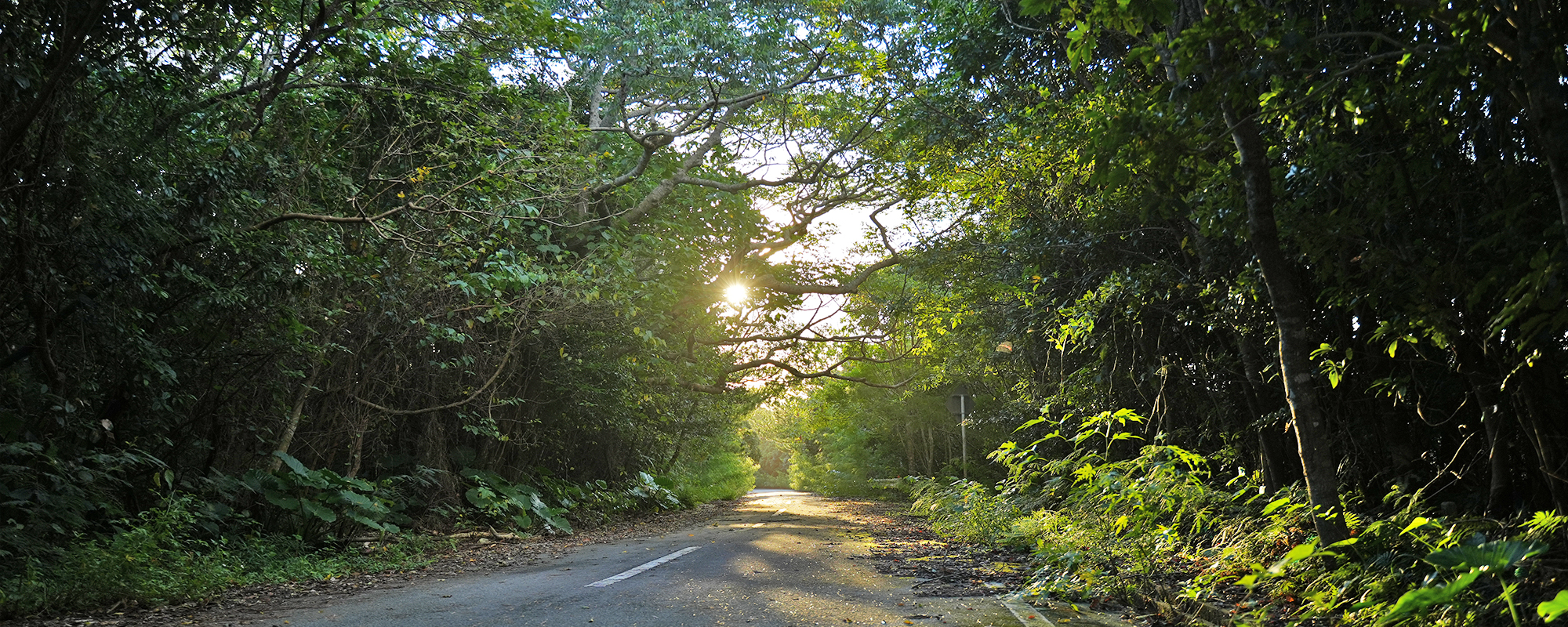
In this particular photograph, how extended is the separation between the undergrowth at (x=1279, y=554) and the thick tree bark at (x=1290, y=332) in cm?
25

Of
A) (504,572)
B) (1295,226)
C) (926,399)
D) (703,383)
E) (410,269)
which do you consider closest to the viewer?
(1295,226)

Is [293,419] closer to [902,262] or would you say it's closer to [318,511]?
[318,511]

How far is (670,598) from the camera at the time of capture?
20.5 feet

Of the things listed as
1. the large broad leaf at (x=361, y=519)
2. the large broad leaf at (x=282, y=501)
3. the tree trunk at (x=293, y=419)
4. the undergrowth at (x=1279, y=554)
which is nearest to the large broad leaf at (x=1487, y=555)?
the undergrowth at (x=1279, y=554)

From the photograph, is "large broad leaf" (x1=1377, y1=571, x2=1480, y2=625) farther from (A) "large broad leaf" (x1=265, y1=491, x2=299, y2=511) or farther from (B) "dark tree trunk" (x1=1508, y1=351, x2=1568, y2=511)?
(A) "large broad leaf" (x1=265, y1=491, x2=299, y2=511)

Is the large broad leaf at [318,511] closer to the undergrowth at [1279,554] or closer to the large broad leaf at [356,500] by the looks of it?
the large broad leaf at [356,500]

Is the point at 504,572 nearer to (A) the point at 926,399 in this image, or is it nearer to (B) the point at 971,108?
(B) the point at 971,108

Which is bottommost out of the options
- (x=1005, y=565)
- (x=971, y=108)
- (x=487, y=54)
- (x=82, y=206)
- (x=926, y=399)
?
(x=1005, y=565)

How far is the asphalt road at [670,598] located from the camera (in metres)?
5.47

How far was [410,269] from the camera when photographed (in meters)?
10.0

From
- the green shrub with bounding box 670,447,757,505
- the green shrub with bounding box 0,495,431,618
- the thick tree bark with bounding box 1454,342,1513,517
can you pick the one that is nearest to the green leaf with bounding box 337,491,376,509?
the green shrub with bounding box 0,495,431,618

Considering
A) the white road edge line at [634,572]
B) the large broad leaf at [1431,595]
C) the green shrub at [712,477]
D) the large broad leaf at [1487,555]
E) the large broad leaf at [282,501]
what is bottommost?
the green shrub at [712,477]

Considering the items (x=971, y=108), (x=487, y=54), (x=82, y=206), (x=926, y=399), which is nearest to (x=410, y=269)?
(x=487, y=54)

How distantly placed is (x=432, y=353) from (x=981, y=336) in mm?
8255
